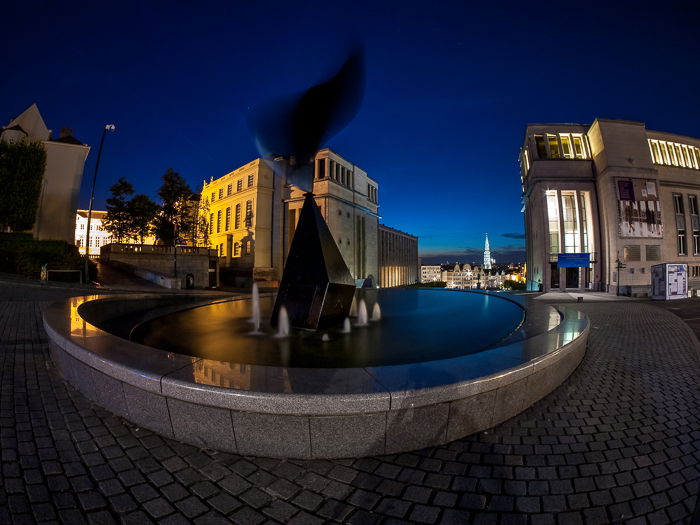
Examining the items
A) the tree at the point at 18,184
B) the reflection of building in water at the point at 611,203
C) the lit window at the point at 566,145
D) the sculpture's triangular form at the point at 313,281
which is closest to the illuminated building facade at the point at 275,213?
the tree at the point at 18,184

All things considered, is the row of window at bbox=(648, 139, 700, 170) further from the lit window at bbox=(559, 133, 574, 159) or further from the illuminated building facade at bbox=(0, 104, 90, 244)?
the illuminated building facade at bbox=(0, 104, 90, 244)

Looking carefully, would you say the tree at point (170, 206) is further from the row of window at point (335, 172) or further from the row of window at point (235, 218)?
the row of window at point (335, 172)

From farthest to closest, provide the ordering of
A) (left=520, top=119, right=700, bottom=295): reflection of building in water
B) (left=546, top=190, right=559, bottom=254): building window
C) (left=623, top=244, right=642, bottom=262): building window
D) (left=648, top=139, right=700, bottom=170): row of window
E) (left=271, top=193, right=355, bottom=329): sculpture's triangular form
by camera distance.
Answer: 1. (left=648, top=139, right=700, bottom=170): row of window
2. (left=546, top=190, right=559, bottom=254): building window
3. (left=520, top=119, right=700, bottom=295): reflection of building in water
4. (left=623, top=244, right=642, bottom=262): building window
5. (left=271, top=193, right=355, bottom=329): sculpture's triangular form

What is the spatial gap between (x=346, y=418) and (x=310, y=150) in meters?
6.75

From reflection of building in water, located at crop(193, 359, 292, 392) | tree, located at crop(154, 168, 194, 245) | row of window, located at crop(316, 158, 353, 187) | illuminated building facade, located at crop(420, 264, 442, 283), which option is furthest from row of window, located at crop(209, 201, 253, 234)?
illuminated building facade, located at crop(420, 264, 442, 283)

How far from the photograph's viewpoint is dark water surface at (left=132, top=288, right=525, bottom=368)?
4.70 meters

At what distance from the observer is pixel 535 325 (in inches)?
246

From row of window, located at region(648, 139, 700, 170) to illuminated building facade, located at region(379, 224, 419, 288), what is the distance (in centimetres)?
4746

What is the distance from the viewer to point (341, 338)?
19.3 ft

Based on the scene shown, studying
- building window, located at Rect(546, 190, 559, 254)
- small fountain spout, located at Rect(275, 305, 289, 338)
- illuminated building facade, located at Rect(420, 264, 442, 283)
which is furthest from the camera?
illuminated building facade, located at Rect(420, 264, 442, 283)

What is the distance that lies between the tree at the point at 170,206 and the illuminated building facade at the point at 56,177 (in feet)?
30.0

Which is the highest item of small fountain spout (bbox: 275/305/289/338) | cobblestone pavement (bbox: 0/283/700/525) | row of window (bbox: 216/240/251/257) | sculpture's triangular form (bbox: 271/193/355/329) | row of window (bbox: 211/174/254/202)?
row of window (bbox: 211/174/254/202)

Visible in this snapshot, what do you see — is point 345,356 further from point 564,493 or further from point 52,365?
point 52,365

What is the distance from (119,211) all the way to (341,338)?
1678 inches
